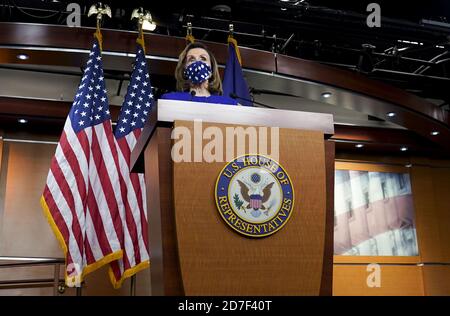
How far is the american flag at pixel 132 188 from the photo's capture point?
4.26 m

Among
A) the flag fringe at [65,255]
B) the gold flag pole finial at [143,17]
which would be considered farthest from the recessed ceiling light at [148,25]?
the flag fringe at [65,255]

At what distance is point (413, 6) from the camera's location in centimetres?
507

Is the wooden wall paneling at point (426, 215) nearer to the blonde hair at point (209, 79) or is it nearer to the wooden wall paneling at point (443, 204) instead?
the wooden wall paneling at point (443, 204)

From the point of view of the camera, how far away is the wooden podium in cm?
157

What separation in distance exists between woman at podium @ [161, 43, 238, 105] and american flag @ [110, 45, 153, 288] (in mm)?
1756

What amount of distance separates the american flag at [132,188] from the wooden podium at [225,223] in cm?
252

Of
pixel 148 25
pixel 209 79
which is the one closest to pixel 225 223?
pixel 209 79

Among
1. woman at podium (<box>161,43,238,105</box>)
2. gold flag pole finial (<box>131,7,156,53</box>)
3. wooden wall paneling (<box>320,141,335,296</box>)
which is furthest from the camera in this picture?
gold flag pole finial (<box>131,7,156,53</box>)

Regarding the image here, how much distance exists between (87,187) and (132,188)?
37cm

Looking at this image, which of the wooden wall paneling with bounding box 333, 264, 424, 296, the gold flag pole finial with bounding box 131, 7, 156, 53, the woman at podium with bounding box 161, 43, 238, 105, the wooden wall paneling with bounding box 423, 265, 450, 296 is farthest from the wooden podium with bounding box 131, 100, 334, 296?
the wooden wall paneling with bounding box 423, 265, 450, 296

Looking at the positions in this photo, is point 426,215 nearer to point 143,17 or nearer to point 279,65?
point 279,65

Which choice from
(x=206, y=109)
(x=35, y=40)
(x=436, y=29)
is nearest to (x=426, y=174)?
(x=436, y=29)

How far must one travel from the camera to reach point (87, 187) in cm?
405

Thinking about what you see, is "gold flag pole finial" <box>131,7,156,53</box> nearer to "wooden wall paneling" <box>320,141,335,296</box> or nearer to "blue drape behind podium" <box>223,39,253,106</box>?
"blue drape behind podium" <box>223,39,253,106</box>
